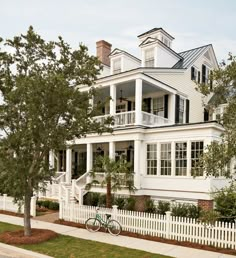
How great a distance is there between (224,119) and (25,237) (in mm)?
8465

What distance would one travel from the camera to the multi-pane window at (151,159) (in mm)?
17703

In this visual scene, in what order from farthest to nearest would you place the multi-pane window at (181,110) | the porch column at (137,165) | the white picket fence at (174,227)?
the multi-pane window at (181,110), the porch column at (137,165), the white picket fence at (174,227)

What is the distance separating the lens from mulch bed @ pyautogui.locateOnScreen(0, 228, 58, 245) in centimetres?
1138

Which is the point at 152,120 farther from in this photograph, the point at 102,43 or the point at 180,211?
the point at 102,43

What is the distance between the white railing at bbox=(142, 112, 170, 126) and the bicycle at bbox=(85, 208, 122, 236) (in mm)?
7152

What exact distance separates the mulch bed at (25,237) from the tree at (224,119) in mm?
7124

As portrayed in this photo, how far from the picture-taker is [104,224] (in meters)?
13.1

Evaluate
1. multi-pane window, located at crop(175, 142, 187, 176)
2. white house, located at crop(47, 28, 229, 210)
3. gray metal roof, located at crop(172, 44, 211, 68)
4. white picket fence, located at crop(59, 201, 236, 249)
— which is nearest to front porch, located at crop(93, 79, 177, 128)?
white house, located at crop(47, 28, 229, 210)

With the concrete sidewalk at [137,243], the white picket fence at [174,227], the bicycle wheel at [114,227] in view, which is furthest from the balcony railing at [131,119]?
the concrete sidewalk at [137,243]

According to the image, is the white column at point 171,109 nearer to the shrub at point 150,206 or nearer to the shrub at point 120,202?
the shrub at point 150,206

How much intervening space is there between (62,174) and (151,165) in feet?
23.6

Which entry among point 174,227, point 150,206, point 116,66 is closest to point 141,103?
point 116,66

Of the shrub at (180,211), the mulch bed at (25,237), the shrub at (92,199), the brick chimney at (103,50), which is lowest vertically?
the shrub at (92,199)

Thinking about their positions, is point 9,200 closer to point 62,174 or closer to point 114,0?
point 62,174
